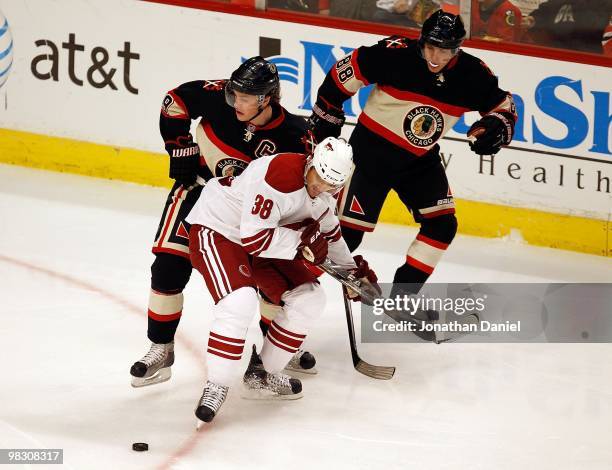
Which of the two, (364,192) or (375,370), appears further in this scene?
(364,192)

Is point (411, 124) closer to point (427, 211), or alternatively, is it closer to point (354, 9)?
point (427, 211)

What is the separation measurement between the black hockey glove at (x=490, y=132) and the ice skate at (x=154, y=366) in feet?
4.52

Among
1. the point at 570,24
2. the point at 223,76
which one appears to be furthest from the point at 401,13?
the point at 223,76

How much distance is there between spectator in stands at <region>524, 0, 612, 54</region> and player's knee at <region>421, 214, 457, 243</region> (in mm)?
1577

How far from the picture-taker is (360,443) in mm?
4168

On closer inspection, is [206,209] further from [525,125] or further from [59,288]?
[525,125]

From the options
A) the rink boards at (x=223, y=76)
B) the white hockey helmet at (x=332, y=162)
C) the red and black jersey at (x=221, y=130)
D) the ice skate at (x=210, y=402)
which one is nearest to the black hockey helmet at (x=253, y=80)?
the red and black jersey at (x=221, y=130)

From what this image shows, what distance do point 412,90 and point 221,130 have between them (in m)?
0.88

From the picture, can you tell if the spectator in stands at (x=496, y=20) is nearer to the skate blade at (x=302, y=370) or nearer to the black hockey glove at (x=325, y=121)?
the black hockey glove at (x=325, y=121)

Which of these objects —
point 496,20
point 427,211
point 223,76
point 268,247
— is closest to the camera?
point 268,247

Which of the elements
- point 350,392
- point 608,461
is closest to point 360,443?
point 350,392

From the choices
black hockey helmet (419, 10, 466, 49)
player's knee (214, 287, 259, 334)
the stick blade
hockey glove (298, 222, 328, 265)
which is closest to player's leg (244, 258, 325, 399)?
hockey glove (298, 222, 328, 265)

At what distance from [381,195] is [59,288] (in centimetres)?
147

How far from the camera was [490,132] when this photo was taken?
4828 millimetres
